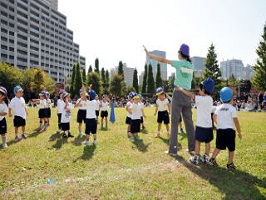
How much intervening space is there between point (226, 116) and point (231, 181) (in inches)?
67.3

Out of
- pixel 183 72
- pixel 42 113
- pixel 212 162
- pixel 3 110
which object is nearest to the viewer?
pixel 212 162

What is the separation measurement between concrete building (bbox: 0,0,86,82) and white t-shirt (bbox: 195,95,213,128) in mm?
97357

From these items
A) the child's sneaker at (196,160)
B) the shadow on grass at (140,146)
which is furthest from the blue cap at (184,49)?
the shadow on grass at (140,146)

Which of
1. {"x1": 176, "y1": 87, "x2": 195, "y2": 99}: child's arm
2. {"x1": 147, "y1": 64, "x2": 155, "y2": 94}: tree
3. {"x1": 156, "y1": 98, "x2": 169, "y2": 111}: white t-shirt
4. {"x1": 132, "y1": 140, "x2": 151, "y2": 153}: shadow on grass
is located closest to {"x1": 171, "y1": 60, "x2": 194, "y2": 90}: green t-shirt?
{"x1": 176, "y1": 87, "x2": 195, "y2": 99}: child's arm

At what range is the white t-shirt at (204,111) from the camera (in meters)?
6.82

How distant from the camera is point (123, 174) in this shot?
594 centimetres

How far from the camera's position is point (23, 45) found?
106 metres

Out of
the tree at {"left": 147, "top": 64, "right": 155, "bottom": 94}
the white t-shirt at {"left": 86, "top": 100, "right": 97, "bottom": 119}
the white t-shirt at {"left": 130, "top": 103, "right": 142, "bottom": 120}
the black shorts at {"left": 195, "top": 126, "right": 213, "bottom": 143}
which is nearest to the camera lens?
the black shorts at {"left": 195, "top": 126, "right": 213, "bottom": 143}

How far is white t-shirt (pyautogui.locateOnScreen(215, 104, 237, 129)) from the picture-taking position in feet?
21.2

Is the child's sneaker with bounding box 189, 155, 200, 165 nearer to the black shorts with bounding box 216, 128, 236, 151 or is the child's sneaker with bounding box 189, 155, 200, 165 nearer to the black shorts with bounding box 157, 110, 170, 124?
the black shorts with bounding box 216, 128, 236, 151

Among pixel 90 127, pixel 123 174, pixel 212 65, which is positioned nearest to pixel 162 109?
pixel 90 127

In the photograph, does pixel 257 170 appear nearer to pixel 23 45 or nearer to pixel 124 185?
pixel 124 185

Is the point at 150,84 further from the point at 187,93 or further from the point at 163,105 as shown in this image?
the point at 187,93

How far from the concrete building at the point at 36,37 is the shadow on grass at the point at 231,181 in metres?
98.3
